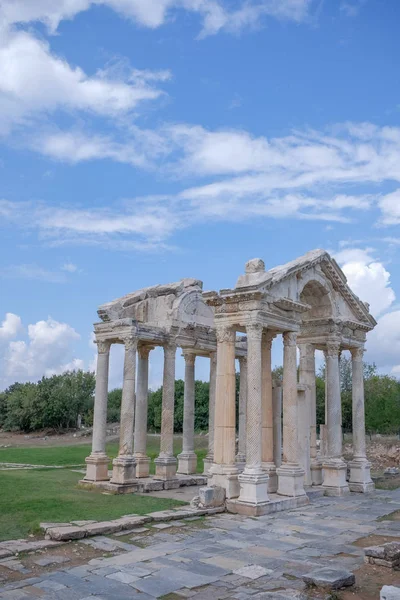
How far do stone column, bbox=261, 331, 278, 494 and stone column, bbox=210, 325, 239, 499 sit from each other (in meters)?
1.76

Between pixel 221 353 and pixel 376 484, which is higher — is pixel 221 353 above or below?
above

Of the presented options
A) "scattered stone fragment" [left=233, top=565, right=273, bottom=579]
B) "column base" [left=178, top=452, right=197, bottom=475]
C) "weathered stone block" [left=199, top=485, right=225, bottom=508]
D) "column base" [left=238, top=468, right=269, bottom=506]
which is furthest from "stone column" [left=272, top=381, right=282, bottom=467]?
"scattered stone fragment" [left=233, top=565, right=273, bottom=579]

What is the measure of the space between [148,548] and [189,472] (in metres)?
12.7

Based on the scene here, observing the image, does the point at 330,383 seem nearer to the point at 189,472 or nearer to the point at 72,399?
the point at 189,472

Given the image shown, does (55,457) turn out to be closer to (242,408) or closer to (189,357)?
(189,357)

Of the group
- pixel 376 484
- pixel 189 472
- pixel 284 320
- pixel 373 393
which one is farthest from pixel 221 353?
pixel 373 393

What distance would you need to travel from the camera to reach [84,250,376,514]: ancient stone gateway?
15961 millimetres

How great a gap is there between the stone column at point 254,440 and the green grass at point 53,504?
2.44 m

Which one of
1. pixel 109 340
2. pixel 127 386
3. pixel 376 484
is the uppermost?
pixel 109 340

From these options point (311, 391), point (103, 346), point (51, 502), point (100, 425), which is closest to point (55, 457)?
point (100, 425)

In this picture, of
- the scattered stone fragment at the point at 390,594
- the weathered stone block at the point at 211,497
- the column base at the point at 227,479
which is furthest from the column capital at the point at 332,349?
the scattered stone fragment at the point at 390,594

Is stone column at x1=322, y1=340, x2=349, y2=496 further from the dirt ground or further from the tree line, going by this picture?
the dirt ground

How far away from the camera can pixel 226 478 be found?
15633 millimetres

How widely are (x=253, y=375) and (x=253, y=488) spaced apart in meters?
3.09
